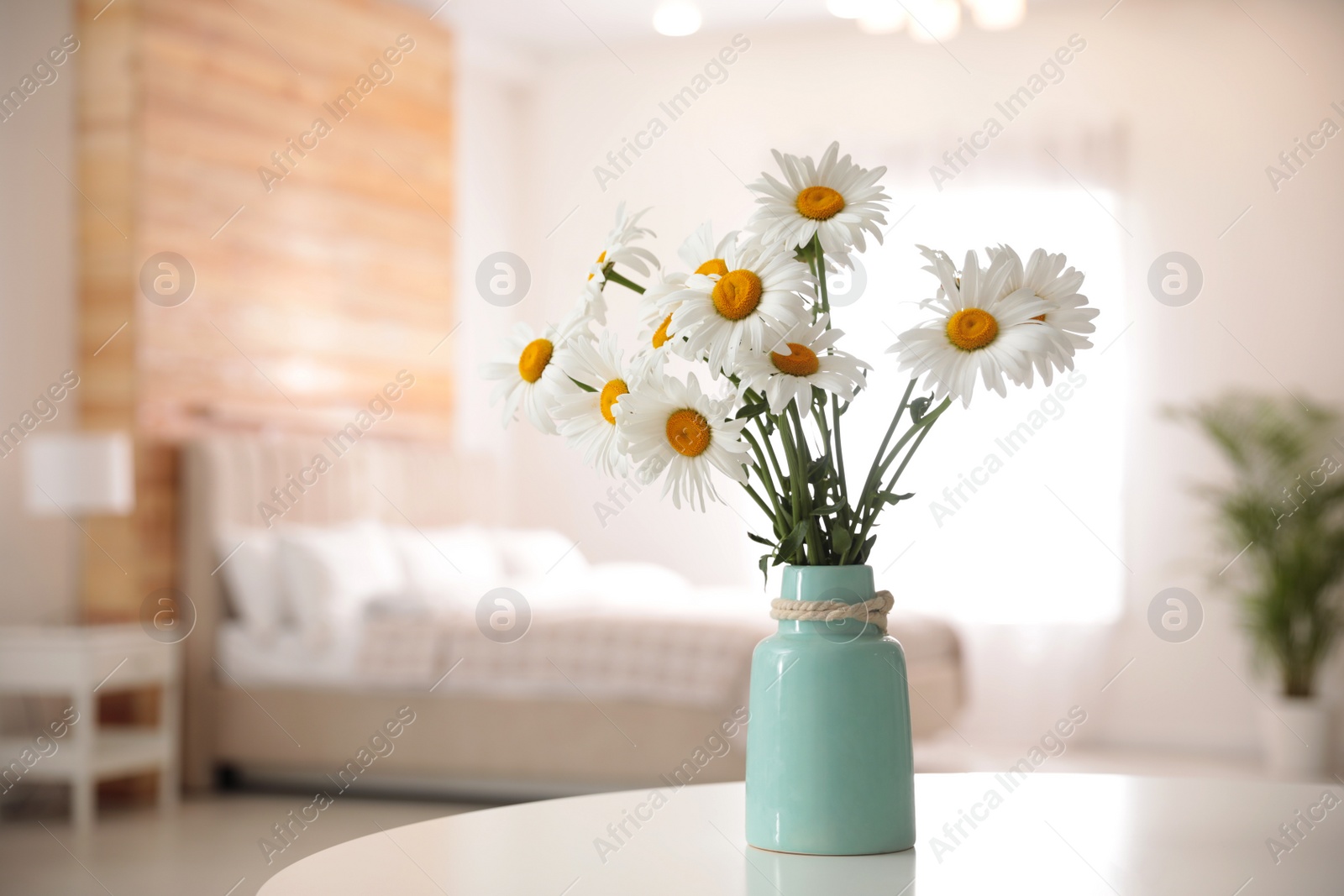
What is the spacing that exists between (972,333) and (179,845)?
3.65 metres

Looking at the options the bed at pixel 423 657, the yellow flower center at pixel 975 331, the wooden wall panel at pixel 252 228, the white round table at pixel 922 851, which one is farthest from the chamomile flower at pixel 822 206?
the wooden wall panel at pixel 252 228

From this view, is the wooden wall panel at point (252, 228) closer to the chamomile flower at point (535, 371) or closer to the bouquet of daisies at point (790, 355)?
the chamomile flower at point (535, 371)

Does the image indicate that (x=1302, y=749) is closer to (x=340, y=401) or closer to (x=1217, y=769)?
(x=1217, y=769)

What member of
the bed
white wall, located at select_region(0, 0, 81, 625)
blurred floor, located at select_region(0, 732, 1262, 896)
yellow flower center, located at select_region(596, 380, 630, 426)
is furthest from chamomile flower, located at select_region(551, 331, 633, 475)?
white wall, located at select_region(0, 0, 81, 625)

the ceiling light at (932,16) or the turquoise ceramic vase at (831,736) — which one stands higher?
the ceiling light at (932,16)

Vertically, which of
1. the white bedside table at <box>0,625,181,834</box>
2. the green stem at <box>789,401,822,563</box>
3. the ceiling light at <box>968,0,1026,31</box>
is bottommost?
the white bedside table at <box>0,625,181,834</box>

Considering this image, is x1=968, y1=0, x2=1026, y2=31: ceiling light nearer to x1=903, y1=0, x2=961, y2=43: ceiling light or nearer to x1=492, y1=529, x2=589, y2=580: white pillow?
x1=903, y1=0, x2=961, y2=43: ceiling light

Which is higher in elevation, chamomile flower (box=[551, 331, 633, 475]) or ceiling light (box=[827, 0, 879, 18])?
ceiling light (box=[827, 0, 879, 18])

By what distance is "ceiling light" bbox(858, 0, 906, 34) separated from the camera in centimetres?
529

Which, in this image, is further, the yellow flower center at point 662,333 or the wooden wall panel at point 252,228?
the wooden wall panel at point 252,228

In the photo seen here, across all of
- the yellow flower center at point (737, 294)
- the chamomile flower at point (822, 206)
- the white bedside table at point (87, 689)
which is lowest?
the white bedside table at point (87, 689)

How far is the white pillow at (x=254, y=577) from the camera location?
4.77 meters

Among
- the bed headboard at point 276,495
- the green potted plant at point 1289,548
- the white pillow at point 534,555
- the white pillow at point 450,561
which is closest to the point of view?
the bed headboard at point 276,495

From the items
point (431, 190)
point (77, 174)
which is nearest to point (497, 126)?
point (431, 190)
